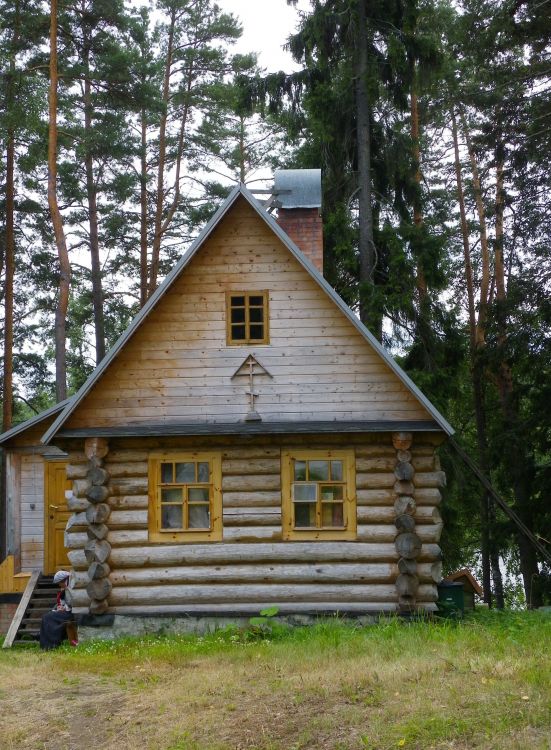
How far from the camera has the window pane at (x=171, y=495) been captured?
50.4 feet

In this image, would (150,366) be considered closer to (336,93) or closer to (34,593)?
(34,593)

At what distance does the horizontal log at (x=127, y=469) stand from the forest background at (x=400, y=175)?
787 centimetres

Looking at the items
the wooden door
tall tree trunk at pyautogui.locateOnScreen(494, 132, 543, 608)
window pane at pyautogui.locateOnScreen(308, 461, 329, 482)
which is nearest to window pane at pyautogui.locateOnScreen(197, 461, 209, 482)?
window pane at pyautogui.locateOnScreen(308, 461, 329, 482)

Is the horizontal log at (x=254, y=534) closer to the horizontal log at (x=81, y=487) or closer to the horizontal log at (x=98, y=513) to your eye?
the horizontal log at (x=98, y=513)

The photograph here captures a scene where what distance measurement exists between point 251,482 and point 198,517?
1046 millimetres

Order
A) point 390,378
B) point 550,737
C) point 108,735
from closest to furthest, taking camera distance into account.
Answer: point 550,737 < point 108,735 < point 390,378

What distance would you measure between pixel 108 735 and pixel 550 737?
Result: 435cm

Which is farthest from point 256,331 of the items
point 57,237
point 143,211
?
point 143,211

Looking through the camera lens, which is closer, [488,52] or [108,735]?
[108,735]

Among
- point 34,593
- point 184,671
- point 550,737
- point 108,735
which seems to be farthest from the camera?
Answer: point 34,593

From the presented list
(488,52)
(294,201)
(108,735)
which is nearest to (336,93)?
(488,52)

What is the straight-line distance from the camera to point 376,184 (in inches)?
940

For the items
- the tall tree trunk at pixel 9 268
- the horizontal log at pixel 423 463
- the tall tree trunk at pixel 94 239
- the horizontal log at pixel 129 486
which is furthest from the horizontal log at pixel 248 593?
the tall tree trunk at pixel 94 239

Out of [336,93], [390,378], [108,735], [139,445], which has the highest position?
[336,93]
